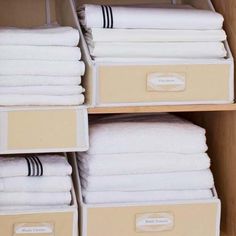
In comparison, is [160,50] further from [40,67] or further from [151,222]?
[151,222]

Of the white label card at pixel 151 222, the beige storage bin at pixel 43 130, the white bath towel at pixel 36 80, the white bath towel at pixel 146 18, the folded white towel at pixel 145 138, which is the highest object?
the white bath towel at pixel 146 18

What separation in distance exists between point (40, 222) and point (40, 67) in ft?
1.16

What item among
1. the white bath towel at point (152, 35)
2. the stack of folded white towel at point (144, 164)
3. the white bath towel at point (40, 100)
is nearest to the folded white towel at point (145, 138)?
the stack of folded white towel at point (144, 164)

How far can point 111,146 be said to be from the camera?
4.83 ft

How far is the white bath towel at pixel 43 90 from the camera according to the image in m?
1.39

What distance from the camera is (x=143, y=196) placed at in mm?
1487

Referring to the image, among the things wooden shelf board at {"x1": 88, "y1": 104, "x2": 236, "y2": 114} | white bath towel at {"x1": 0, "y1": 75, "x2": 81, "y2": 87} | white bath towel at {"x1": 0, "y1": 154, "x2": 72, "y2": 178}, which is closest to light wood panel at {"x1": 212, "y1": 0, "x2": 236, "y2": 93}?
wooden shelf board at {"x1": 88, "y1": 104, "x2": 236, "y2": 114}

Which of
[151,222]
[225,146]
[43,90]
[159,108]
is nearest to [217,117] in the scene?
[225,146]

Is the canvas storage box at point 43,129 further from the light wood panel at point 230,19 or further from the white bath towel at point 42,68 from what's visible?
the light wood panel at point 230,19

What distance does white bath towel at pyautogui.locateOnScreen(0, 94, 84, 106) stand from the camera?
1385 millimetres

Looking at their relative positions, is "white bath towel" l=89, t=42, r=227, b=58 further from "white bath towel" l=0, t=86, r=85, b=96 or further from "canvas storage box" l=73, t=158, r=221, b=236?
"canvas storage box" l=73, t=158, r=221, b=236

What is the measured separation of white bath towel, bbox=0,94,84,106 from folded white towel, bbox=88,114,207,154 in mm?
111

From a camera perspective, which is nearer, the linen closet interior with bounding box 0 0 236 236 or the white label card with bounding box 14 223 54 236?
Answer: the white label card with bounding box 14 223 54 236

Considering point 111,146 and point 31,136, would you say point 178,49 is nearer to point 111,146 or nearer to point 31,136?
point 111,146
